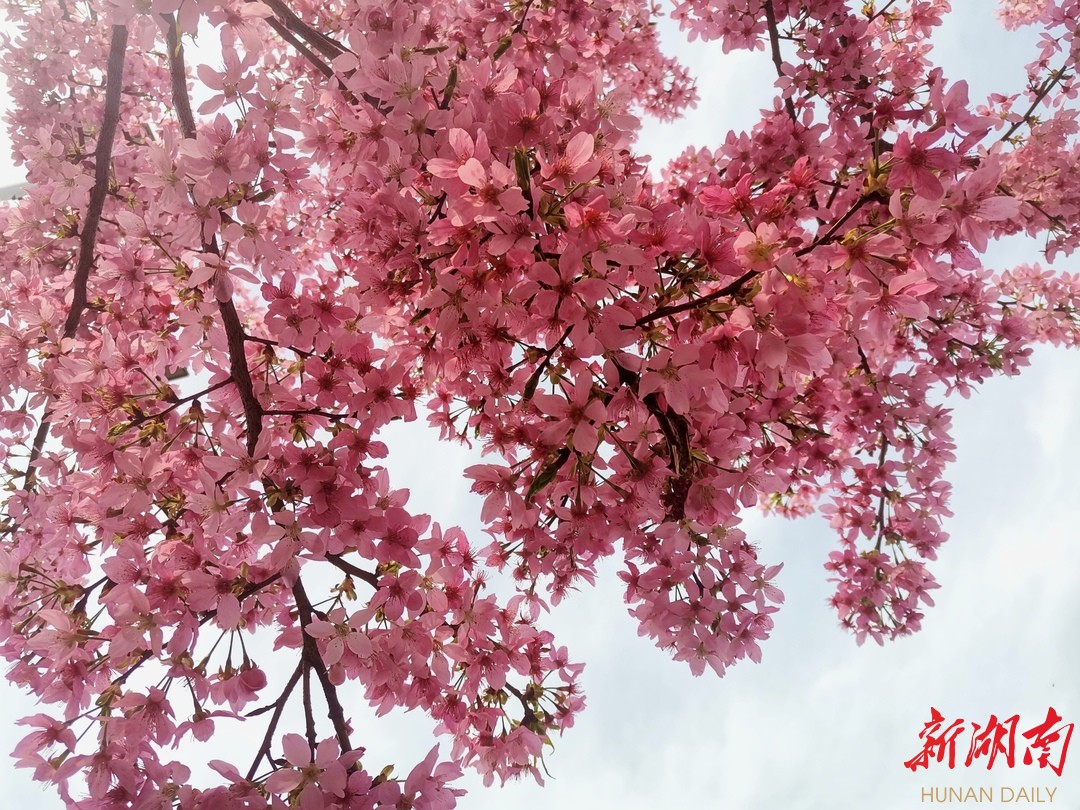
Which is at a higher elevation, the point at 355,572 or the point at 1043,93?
the point at 1043,93

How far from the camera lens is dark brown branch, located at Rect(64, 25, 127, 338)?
3.16 m

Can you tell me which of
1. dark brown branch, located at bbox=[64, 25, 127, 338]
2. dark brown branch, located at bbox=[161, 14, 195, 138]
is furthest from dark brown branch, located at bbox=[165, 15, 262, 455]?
dark brown branch, located at bbox=[64, 25, 127, 338]

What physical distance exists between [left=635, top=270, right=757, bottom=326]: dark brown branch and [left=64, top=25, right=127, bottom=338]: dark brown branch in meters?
3.05

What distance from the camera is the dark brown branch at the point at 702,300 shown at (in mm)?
1890

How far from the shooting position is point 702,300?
1.96 m

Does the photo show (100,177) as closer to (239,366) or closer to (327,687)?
(239,366)

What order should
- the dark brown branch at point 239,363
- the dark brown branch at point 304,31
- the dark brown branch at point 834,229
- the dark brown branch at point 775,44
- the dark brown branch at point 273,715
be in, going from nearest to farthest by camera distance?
the dark brown branch at point 834,229
the dark brown branch at point 273,715
the dark brown branch at point 239,363
the dark brown branch at point 304,31
the dark brown branch at point 775,44

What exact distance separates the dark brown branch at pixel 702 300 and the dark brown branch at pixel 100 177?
3.05 metres

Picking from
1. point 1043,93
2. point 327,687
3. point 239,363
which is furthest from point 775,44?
point 327,687

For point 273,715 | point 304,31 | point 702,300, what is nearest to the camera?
point 702,300

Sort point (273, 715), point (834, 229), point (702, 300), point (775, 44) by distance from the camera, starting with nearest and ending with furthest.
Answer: point (834, 229) → point (702, 300) → point (273, 715) → point (775, 44)

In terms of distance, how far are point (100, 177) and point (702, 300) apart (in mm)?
3241

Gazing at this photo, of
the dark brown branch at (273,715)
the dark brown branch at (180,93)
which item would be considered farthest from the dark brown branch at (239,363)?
the dark brown branch at (273,715)

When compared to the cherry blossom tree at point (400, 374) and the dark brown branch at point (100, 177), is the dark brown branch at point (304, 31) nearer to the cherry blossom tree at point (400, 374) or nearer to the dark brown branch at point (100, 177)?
the cherry blossom tree at point (400, 374)
